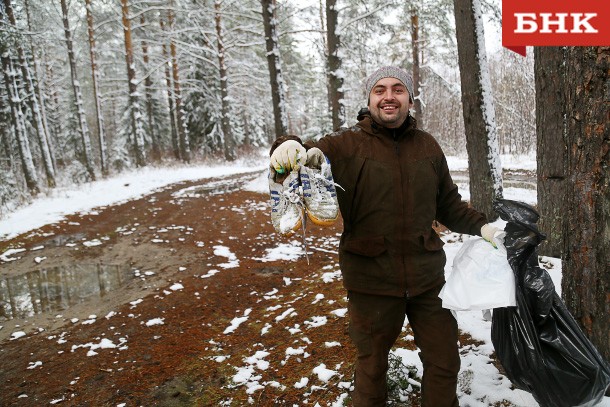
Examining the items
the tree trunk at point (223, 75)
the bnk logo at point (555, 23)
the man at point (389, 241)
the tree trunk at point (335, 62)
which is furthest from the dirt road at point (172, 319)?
the tree trunk at point (223, 75)

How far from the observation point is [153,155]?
2495cm

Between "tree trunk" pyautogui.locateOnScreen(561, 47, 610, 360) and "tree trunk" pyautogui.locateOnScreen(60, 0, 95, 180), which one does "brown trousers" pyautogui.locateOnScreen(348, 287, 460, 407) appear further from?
"tree trunk" pyautogui.locateOnScreen(60, 0, 95, 180)

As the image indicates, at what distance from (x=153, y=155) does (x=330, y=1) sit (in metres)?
17.5

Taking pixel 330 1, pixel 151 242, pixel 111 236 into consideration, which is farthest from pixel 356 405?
pixel 330 1

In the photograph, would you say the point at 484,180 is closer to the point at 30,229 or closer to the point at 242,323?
the point at 242,323

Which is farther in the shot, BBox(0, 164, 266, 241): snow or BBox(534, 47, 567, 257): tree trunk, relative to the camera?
BBox(0, 164, 266, 241): snow

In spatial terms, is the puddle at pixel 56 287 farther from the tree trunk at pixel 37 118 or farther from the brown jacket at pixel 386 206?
the tree trunk at pixel 37 118

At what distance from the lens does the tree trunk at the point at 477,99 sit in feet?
18.9

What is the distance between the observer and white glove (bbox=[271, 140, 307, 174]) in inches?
82.6

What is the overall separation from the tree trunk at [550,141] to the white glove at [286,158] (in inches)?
148

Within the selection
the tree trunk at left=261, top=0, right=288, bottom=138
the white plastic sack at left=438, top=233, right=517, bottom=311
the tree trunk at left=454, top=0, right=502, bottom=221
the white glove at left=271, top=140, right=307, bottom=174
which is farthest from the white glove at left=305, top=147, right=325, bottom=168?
the tree trunk at left=261, top=0, right=288, bottom=138

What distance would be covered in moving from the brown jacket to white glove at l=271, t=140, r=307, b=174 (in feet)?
0.97

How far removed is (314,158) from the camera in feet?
7.32

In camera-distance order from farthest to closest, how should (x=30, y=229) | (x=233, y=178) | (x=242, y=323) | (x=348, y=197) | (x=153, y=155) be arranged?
1. (x=153, y=155)
2. (x=233, y=178)
3. (x=30, y=229)
4. (x=242, y=323)
5. (x=348, y=197)
